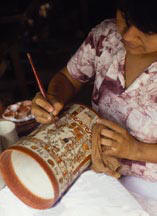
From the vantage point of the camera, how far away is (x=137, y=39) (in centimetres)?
112

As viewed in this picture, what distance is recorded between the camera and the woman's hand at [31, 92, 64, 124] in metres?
Answer: 1.16

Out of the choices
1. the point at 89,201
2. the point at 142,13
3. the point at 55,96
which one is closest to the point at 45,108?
the point at 55,96

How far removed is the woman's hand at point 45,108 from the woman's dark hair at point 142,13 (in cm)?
42

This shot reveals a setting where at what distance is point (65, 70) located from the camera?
1633mm

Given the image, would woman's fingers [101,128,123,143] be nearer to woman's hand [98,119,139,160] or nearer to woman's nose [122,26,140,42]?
woman's hand [98,119,139,160]

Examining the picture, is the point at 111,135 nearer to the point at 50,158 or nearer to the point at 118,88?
the point at 50,158


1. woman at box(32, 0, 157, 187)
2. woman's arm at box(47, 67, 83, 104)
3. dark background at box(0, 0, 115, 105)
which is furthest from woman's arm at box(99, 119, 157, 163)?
dark background at box(0, 0, 115, 105)

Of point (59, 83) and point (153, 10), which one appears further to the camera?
point (59, 83)

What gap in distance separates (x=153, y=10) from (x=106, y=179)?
0.62m

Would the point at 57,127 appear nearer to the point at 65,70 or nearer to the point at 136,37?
the point at 136,37

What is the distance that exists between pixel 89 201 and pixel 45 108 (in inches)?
15.5

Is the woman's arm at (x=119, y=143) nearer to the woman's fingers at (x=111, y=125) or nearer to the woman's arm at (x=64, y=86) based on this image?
the woman's fingers at (x=111, y=125)

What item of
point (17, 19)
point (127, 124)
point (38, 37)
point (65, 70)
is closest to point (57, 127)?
point (127, 124)

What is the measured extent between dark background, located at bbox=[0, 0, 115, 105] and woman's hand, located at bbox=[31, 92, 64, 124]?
94.9 inches
